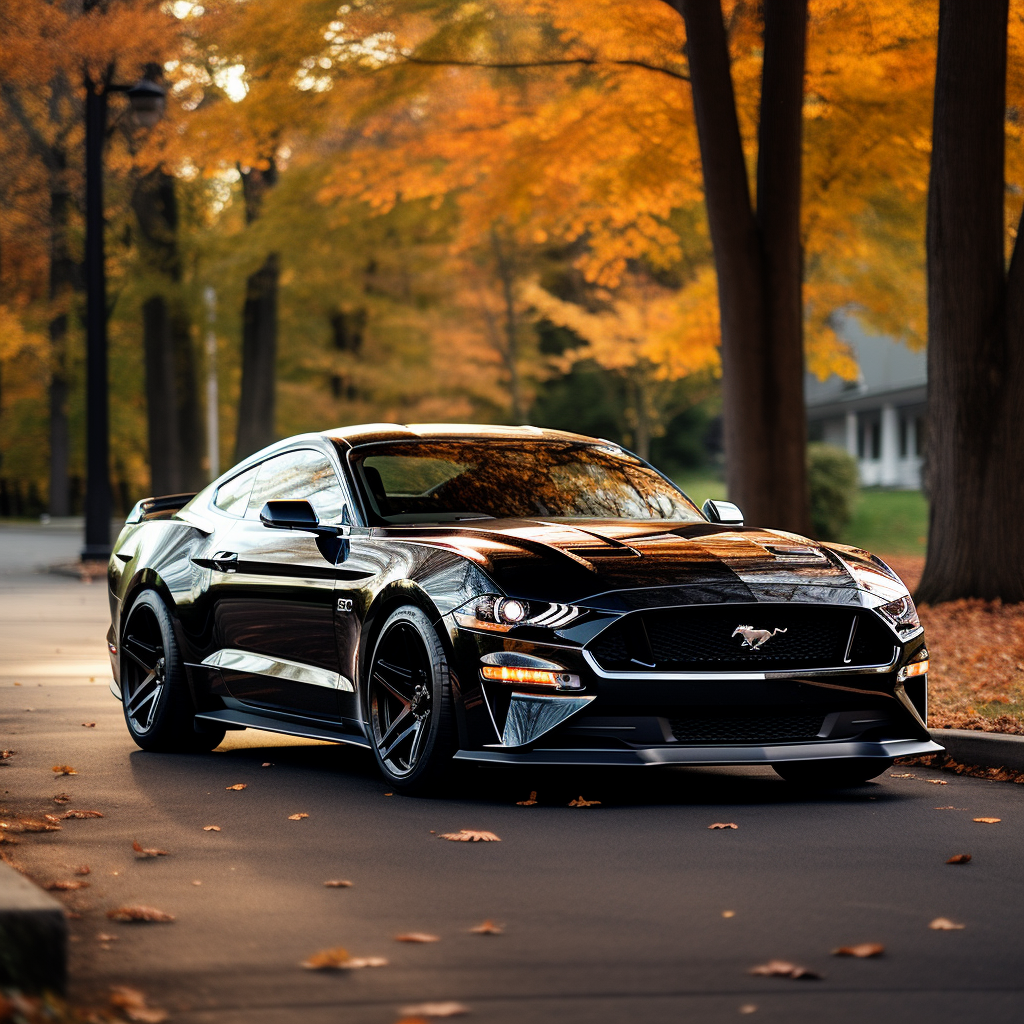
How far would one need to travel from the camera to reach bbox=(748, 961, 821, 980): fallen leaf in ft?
16.5

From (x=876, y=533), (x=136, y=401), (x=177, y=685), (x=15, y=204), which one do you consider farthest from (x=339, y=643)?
(x=136, y=401)

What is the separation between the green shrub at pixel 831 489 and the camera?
35.0 m

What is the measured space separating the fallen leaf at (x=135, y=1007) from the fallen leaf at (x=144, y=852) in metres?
2.06

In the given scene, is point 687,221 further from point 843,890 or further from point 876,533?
point 843,890

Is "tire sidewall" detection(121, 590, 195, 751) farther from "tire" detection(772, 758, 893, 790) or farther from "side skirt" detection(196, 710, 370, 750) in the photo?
"tire" detection(772, 758, 893, 790)

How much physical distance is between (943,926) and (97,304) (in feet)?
77.1

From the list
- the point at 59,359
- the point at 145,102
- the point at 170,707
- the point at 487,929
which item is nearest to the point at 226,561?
the point at 170,707

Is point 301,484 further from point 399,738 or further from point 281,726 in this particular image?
point 399,738

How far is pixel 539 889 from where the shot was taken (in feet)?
20.2

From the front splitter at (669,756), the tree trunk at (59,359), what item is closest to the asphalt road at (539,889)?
the front splitter at (669,756)

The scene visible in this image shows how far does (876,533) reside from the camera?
1469 inches

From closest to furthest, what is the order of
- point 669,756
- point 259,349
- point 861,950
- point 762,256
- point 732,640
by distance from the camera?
point 861,950, point 669,756, point 732,640, point 762,256, point 259,349

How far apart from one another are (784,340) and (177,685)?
9.17 meters

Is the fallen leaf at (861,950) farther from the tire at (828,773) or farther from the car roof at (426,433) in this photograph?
the car roof at (426,433)
